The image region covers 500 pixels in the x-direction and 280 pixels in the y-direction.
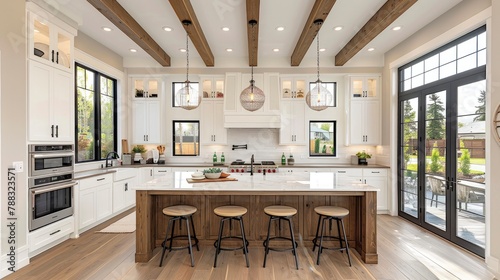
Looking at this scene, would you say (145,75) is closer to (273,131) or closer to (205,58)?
(205,58)

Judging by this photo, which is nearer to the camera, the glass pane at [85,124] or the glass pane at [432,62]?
the glass pane at [432,62]

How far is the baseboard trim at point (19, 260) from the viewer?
9.16 feet

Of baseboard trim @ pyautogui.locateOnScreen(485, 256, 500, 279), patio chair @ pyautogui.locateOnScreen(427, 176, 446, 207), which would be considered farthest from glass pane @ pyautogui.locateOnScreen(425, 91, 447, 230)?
baseboard trim @ pyautogui.locateOnScreen(485, 256, 500, 279)

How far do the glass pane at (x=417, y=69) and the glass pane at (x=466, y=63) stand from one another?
86 centimetres

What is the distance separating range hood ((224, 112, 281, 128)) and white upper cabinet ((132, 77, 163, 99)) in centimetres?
181

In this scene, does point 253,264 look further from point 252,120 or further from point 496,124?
point 252,120

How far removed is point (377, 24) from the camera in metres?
3.81

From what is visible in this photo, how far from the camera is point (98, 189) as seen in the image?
441 centimetres

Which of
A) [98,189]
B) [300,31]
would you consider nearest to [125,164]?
[98,189]

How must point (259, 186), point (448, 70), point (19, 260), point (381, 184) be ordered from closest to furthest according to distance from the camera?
point (19, 260)
point (259, 186)
point (448, 70)
point (381, 184)

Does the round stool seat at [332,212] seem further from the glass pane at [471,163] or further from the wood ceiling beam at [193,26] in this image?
the wood ceiling beam at [193,26]

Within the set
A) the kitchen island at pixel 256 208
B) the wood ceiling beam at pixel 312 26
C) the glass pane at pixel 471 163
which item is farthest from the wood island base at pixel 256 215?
the wood ceiling beam at pixel 312 26

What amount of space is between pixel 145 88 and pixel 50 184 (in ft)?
10.4

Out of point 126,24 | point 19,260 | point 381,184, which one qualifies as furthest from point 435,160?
point 19,260
